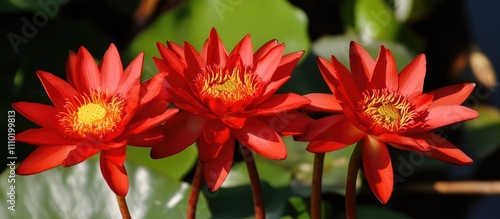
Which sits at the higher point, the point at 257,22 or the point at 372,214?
the point at 257,22

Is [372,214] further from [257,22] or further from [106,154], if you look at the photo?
[106,154]

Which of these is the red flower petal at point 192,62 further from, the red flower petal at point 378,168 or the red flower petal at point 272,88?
the red flower petal at point 378,168

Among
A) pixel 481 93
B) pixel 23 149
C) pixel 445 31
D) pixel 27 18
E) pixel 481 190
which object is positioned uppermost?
pixel 27 18

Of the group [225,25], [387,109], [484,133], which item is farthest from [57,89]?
[484,133]

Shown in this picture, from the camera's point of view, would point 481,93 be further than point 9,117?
Yes

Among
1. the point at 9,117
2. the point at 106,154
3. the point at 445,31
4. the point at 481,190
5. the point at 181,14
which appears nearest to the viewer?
the point at 106,154

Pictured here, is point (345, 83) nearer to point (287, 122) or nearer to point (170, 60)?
point (287, 122)

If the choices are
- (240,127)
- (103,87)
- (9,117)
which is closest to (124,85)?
(103,87)
